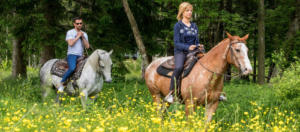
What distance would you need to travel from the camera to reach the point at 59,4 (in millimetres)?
15250

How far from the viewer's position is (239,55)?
557 cm

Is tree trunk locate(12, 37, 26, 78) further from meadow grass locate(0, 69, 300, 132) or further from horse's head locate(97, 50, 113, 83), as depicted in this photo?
horse's head locate(97, 50, 113, 83)

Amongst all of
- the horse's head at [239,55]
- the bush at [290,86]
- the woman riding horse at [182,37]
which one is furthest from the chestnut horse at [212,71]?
the bush at [290,86]

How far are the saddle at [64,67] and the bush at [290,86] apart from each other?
4.82 meters

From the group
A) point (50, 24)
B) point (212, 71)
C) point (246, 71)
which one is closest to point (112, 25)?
point (50, 24)

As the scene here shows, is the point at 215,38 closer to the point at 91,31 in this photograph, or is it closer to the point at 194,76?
the point at 91,31

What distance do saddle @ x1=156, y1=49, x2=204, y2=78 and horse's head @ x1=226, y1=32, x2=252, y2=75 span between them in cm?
89

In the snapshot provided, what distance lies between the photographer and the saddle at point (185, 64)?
6.55m

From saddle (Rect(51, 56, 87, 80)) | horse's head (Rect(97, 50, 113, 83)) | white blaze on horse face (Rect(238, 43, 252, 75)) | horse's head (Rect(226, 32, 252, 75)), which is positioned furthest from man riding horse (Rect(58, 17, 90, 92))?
white blaze on horse face (Rect(238, 43, 252, 75))

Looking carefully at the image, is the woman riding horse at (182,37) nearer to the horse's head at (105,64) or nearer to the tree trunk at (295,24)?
the horse's head at (105,64)

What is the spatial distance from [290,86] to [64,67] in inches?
225

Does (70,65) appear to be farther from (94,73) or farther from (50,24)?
(50,24)

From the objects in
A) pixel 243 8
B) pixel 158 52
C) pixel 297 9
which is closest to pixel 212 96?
pixel 158 52

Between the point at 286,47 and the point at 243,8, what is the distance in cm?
652
